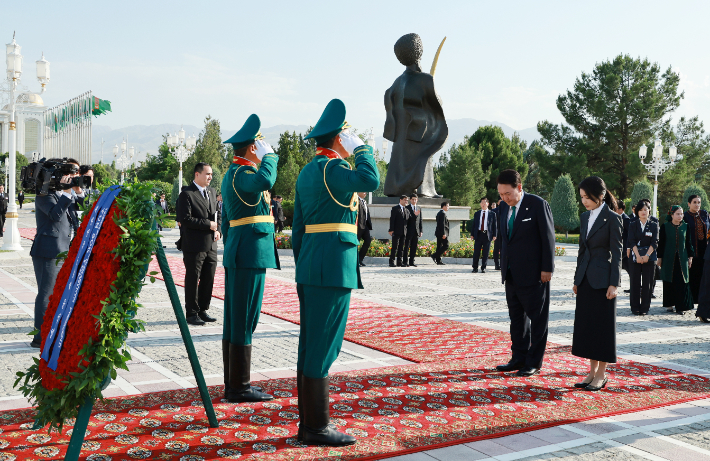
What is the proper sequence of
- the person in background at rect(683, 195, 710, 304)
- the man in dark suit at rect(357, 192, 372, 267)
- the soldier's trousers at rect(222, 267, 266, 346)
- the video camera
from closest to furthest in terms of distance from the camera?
the soldier's trousers at rect(222, 267, 266, 346) → the video camera → the person in background at rect(683, 195, 710, 304) → the man in dark suit at rect(357, 192, 372, 267)

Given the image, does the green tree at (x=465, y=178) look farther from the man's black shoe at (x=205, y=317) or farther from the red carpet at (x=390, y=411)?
the red carpet at (x=390, y=411)

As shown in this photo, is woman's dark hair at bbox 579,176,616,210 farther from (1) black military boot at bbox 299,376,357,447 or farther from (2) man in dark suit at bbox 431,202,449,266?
(2) man in dark suit at bbox 431,202,449,266

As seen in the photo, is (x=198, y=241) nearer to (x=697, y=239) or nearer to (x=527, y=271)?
(x=527, y=271)

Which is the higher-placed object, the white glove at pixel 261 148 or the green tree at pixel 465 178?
the green tree at pixel 465 178

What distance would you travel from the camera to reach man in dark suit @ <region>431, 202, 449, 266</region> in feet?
53.6

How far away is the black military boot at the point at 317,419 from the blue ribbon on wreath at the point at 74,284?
1.40 metres

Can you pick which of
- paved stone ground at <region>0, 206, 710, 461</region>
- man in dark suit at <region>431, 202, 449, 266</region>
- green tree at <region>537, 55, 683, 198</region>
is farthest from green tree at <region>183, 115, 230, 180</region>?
paved stone ground at <region>0, 206, 710, 461</region>

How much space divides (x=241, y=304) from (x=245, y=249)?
0.43 m

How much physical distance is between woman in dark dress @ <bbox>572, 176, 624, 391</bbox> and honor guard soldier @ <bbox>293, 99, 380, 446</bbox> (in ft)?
7.88

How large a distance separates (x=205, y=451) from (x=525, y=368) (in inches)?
124

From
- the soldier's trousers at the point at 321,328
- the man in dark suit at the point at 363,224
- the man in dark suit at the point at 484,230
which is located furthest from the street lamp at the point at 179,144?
the soldier's trousers at the point at 321,328

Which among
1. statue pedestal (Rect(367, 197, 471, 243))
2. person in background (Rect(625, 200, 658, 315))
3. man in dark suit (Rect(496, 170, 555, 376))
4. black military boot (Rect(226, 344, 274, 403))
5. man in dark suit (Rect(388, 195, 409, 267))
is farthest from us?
statue pedestal (Rect(367, 197, 471, 243))

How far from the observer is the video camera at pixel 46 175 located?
20.1 ft

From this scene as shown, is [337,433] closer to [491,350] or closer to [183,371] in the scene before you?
[183,371]
